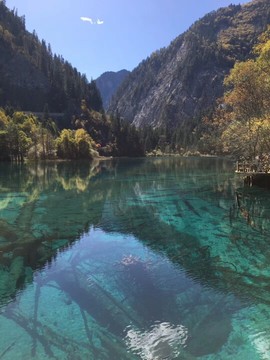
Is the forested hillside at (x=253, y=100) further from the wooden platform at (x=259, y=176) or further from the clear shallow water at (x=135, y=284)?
the clear shallow water at (x=135, y=284)

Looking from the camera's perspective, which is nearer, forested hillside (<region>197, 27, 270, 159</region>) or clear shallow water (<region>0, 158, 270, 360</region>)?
clear shallow water (<region>0, 158, 270, 360</region>)

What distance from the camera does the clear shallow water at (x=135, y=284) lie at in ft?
35.8

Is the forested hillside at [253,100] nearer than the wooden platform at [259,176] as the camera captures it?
Yes

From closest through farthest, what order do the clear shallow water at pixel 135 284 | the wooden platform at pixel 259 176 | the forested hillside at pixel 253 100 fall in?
the clear shallow water at pixel 135 284, the forested hillside at pixel 253 100, the wooden platform at pixel 259 176

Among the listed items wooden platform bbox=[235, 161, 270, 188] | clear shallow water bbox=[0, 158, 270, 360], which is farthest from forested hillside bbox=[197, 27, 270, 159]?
clear shallow water bbox=[0, 158, 270, 360]

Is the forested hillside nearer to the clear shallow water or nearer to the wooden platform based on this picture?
the wooden platform

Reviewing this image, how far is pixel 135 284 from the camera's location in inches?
612

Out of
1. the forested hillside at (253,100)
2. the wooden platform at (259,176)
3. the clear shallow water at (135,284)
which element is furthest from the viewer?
the wooden platform at (259,176)

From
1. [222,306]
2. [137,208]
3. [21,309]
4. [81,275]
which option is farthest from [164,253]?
[137,208]

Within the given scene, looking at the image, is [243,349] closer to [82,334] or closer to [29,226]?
[82,334]

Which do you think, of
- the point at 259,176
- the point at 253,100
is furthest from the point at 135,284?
the point at 259,176

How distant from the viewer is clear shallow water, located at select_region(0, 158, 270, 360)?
10.9 m

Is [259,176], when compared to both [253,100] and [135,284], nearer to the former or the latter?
[253,100]

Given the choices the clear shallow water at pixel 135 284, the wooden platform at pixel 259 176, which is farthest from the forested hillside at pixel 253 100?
the clear shallow water at pixel 135 284
